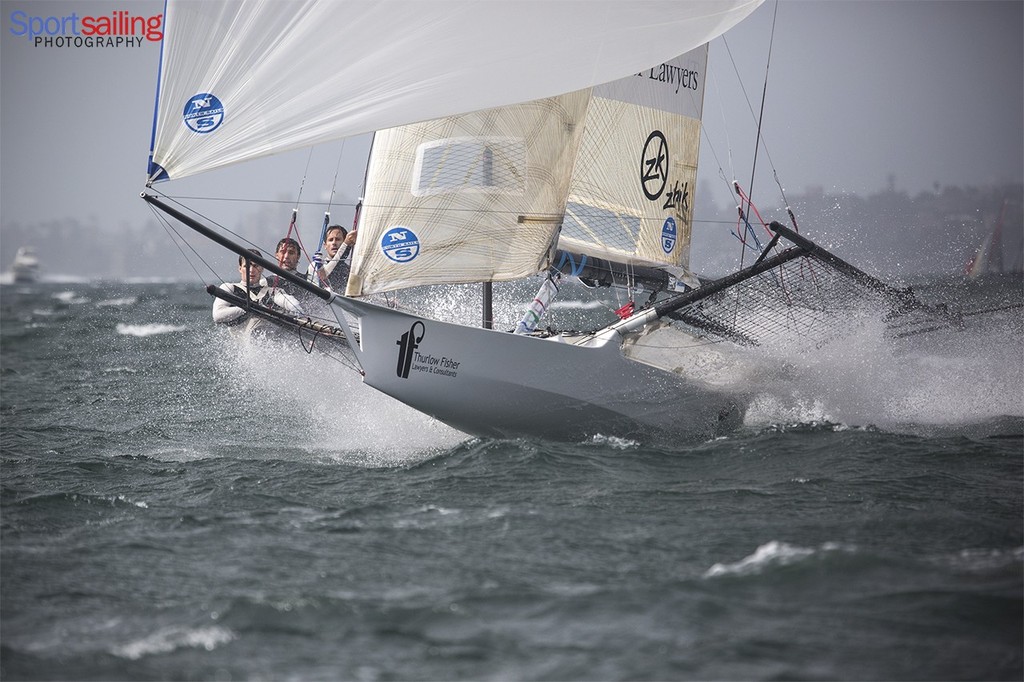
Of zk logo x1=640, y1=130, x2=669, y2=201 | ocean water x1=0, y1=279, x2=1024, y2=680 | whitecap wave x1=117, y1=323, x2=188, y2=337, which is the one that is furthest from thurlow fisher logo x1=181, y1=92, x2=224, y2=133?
whitecap wave x1=117, y1=323, x2=188, y2=337

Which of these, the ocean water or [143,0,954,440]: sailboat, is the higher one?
[143,0,954,440]: sailboat

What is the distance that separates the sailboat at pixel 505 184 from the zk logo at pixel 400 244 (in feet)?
0.06

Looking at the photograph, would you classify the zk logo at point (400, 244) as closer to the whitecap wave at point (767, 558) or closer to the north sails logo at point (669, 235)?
the north sails logo at point (669, 235)

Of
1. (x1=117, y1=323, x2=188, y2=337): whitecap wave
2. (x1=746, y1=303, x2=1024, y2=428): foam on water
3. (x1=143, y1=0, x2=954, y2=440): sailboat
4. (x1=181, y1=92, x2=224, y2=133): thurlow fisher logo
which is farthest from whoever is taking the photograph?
(x1=117, y1=323, x2=188, y2=337): whitecap wave

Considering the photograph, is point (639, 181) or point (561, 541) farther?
point (639, 181)

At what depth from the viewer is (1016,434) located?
34.8 feet

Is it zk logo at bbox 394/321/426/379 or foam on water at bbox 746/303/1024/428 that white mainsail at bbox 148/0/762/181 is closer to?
zk logo at bbox 394/321/426/379

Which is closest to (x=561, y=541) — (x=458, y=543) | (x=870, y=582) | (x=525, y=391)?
(x=458, y=543)

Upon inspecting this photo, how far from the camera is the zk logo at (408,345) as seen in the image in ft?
30.8

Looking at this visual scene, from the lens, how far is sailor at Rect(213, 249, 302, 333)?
11883mm

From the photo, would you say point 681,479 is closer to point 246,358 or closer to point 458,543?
point 458,543

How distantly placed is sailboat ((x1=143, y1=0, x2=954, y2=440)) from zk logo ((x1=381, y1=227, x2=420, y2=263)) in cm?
2

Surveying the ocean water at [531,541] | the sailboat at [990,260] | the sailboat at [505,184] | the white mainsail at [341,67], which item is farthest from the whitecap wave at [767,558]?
the sailboat at [990,260]

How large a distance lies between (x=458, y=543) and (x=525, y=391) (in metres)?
2.83
